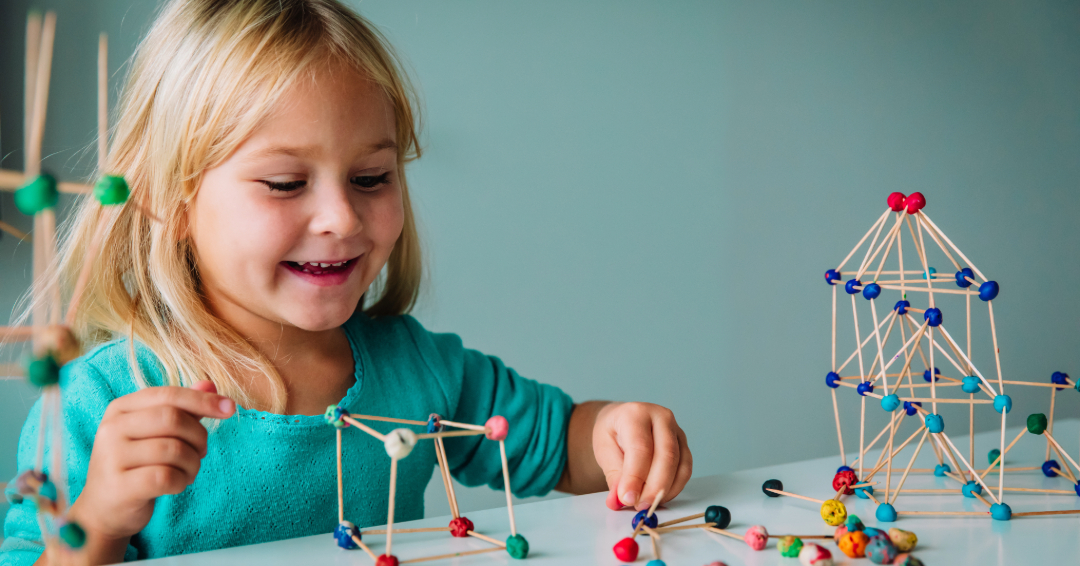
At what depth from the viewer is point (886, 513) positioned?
0.57 meters

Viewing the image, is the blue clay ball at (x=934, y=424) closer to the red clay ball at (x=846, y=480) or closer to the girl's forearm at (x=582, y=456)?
the red clay ball at (x=846, y=480)

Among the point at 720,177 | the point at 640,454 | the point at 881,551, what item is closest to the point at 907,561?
the point at 881,551

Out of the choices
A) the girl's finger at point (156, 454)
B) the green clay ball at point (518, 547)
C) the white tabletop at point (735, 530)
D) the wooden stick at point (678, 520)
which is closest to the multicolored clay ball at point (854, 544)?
the white tabletop at point (735, 530)

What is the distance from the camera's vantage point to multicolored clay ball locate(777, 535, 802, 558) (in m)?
0.50

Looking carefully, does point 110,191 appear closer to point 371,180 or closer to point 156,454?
point 156,454

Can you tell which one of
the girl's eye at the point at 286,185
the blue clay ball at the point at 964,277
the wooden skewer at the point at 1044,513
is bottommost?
the wooden skewer at the point at 1044,513

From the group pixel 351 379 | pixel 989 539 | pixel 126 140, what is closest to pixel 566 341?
pixel 351 379

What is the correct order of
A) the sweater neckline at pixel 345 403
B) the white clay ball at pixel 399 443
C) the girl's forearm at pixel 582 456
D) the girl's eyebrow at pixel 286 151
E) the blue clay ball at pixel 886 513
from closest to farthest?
the white clay ball at pixel 399 443 < the blue clay ball at pixel 886 513 < the girl's eyebrow at pixel 286 151 < the sweater neckline at pixel 345 403 < the girl's forearm at pixel 582 456

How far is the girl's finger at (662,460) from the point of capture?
62 cm

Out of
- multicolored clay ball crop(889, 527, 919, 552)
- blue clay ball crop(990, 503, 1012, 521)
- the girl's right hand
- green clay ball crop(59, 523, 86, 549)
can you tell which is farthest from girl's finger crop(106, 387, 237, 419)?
blue clay ball crop(990, 503, 1012, 521)

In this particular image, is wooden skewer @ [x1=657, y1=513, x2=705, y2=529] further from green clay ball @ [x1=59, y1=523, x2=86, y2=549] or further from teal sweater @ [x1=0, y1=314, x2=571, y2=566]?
green clay ball @ [x1=59, y1=523, x2=86, y2=549]

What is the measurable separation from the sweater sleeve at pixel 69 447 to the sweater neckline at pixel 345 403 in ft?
0.44

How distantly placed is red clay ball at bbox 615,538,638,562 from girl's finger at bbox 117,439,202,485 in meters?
0.31

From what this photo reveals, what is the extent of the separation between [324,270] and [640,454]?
0.38 metres
